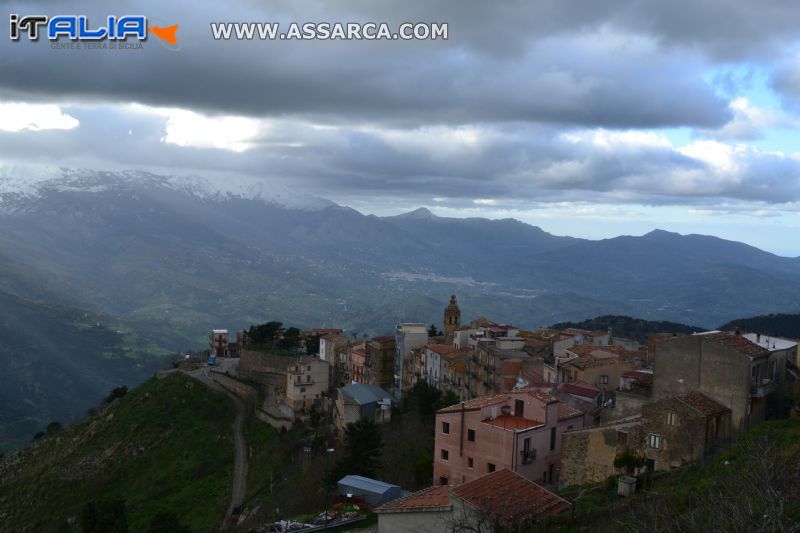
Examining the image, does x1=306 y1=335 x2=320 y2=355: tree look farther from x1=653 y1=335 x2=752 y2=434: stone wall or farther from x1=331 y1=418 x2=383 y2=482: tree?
x1=653 y1=335 x2=752 y2=434: stone wall

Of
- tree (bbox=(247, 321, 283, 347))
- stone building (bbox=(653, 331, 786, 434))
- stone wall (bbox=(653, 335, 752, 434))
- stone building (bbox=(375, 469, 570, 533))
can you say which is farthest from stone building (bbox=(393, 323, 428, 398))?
stone building (bbox=(375, 469, 570, 533))

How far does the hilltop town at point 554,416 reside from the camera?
24031 millimetres

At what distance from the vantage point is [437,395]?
52938 mm

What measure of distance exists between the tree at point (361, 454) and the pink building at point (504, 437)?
5.96 m

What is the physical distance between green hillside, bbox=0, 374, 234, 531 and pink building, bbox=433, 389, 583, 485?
64.5ft

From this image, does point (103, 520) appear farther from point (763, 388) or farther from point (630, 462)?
point (763, 388)

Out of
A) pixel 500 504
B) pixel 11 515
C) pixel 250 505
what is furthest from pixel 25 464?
pixel 500 504

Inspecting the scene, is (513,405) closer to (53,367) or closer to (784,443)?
(784,443)

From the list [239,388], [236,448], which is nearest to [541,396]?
[236,448]

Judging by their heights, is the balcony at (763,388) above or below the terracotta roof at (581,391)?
above

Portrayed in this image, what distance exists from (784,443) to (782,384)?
938cm

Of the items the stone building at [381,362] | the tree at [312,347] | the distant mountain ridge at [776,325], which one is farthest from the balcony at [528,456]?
the distant mountain ridge at [776,325]

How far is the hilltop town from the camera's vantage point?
78.8 feet

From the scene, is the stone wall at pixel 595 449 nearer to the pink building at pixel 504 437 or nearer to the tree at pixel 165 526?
the pink building at pixel 504 437
